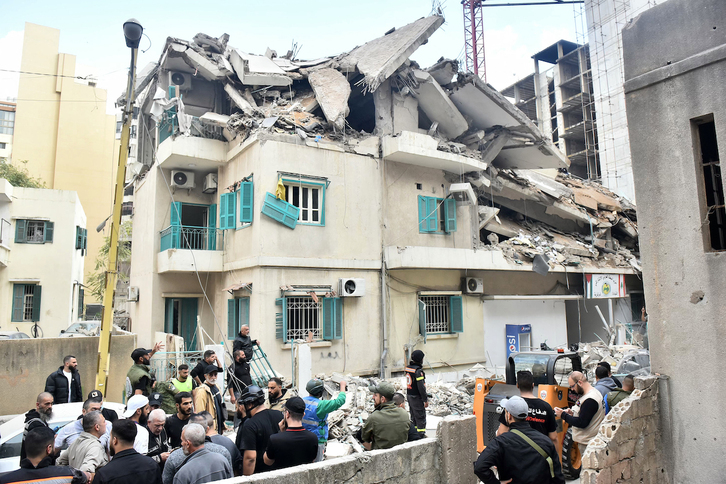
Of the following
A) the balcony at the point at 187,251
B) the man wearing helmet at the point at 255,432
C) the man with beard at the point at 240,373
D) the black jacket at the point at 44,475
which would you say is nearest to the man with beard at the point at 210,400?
the man with beard at the point at 240,373

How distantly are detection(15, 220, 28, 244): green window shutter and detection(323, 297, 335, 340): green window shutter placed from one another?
15.8 metres

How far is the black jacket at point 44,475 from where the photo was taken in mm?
3504

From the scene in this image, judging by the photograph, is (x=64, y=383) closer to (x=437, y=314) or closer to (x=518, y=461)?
(x=518, y=461)

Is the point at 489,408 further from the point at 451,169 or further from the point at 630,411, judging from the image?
the point at 451,169

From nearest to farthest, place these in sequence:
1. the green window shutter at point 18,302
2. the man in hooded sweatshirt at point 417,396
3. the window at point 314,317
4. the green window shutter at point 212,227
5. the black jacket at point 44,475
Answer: the black jacket at point 44,475, the man in hooded sweatshirt at point 417,396, the window at point 314,317, the green window shutter at point 212,227, the green window shutter at point 18,302

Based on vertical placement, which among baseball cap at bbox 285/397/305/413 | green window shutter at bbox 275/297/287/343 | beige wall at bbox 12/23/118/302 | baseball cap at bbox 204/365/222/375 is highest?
beige wall at bbox 12/23/118/302

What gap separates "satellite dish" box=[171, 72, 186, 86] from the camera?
15648 mm

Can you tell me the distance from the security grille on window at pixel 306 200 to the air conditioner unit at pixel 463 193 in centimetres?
431

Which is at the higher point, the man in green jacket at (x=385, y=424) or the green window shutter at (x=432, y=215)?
the green window shutter at (x=432, y=215)

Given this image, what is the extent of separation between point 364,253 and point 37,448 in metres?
10.8

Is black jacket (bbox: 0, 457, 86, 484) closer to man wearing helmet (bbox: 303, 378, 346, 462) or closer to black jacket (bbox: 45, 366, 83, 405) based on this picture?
man wearing helmet (bbox: 303, 378, 346, 462)

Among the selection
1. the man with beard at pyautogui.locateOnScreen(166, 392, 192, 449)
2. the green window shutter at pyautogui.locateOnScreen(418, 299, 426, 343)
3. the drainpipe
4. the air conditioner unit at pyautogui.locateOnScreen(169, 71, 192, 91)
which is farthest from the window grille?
the man with beard at pyautogui.locateOnScreen(166, 392, 192, 449)

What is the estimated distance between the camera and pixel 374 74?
13492 mm

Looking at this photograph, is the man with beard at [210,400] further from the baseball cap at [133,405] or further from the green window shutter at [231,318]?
the green window shutter at [231,318]
